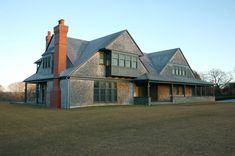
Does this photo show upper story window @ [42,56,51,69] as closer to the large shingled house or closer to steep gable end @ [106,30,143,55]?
the large shingled house

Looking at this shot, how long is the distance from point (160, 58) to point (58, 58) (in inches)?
722

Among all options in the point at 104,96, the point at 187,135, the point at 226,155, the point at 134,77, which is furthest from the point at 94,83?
the point at 226,155

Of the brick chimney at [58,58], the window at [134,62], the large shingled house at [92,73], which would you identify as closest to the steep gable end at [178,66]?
the large shingled house at [92,73]

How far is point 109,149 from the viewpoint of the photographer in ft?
20.9

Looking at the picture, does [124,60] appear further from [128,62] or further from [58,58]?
[58,58]

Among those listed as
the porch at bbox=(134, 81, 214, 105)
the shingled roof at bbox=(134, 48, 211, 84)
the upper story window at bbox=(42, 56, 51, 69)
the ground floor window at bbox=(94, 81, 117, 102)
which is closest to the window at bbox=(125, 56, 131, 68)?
the ground floor window at bbox=(94, 81, 117, 102)

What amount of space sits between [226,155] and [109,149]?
2.98 metres

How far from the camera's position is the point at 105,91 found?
84.4 feet

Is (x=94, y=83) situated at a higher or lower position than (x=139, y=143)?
higher

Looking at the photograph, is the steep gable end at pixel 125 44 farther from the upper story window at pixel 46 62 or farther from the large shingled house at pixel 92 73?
the upper story window at pixel 46 62

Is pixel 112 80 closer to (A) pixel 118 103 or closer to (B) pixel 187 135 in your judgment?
(A) pixel 118 103

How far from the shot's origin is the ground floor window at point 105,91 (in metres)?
24.9

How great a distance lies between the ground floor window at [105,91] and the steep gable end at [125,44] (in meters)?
4.07

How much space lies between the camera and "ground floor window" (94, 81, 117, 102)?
2492 cm
